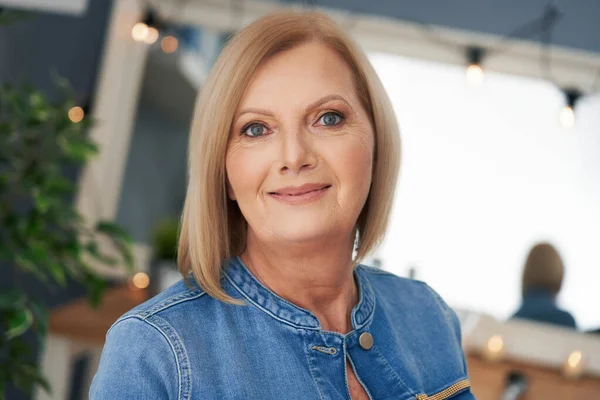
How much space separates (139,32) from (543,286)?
6.24 ft

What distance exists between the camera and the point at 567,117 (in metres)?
2.72

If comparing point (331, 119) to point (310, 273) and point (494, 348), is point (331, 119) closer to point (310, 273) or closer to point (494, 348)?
point (310, 273)

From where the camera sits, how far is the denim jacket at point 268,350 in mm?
868

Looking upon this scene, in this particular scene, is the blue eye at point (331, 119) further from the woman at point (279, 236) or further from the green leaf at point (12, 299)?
the green leaf at point (12, 299)

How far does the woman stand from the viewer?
3.01 feet

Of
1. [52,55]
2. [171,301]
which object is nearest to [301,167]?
[171,301]

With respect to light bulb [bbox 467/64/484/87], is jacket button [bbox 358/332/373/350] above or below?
below

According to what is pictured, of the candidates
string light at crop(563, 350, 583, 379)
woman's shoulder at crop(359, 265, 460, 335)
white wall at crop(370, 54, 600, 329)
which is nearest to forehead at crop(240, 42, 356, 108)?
woman's shoulder at crop(359, 265, 460, 335)

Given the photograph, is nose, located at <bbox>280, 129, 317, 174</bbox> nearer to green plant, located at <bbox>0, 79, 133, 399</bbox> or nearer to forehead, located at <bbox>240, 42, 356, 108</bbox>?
forehead, located at <bbox>240, 42, 356, 108</bbox>

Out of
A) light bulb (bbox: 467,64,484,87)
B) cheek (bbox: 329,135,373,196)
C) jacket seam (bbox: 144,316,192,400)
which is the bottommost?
jacket seam (bbox: 144,316,192,400)

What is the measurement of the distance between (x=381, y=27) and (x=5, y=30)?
144 cm

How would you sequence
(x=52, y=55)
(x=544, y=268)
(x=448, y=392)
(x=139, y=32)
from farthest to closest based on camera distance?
1. (x=139, y=32)
2. (x=52, y=55)
3. (x=544, y=268)
4. (x=448, y=392)

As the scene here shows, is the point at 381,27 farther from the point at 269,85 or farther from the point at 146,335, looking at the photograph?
the point at 146,335

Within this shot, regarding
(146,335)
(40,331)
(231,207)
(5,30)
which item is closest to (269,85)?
(231,207)
